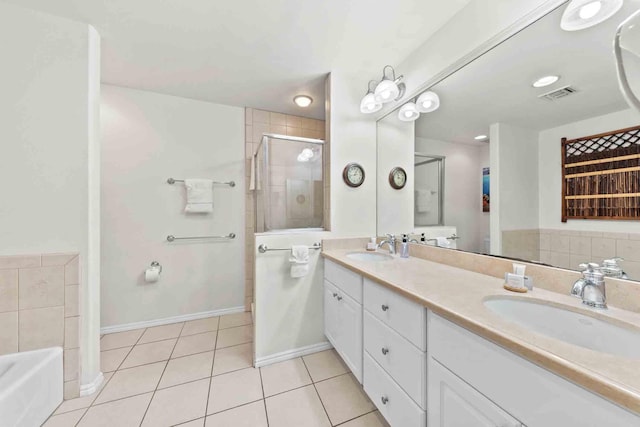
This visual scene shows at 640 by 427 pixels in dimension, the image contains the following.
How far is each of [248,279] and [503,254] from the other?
94.6 inches

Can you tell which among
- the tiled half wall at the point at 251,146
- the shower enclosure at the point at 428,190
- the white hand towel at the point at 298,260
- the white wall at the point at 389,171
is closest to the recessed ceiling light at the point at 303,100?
the tiled half wall at the point at 251,146

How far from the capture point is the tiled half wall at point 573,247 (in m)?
0.85

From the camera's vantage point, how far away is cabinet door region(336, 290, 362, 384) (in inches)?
56.2

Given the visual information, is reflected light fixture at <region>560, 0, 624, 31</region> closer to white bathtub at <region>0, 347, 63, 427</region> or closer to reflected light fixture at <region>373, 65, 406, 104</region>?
reflected light fixture at <region>373, 65, 406, 104</region>

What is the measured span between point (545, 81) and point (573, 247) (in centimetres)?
74

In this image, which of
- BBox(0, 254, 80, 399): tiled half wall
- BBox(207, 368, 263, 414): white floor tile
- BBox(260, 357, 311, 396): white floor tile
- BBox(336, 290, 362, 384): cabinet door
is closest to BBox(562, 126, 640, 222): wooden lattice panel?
BBox(336, 290, 362, 384): cabinet door

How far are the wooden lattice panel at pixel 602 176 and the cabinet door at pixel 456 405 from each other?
0.84 metres

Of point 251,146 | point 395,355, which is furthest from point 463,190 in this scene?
point 251,146

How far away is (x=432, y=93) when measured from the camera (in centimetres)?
161

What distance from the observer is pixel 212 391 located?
152 cm

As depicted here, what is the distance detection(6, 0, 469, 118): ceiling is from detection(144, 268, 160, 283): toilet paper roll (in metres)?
1.76

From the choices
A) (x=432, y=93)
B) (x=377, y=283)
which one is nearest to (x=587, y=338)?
(x=377, y=283)

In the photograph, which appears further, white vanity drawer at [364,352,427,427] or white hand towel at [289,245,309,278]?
white hand towel at [289,245,309,278]

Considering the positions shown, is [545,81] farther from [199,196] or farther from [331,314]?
[199,196]
